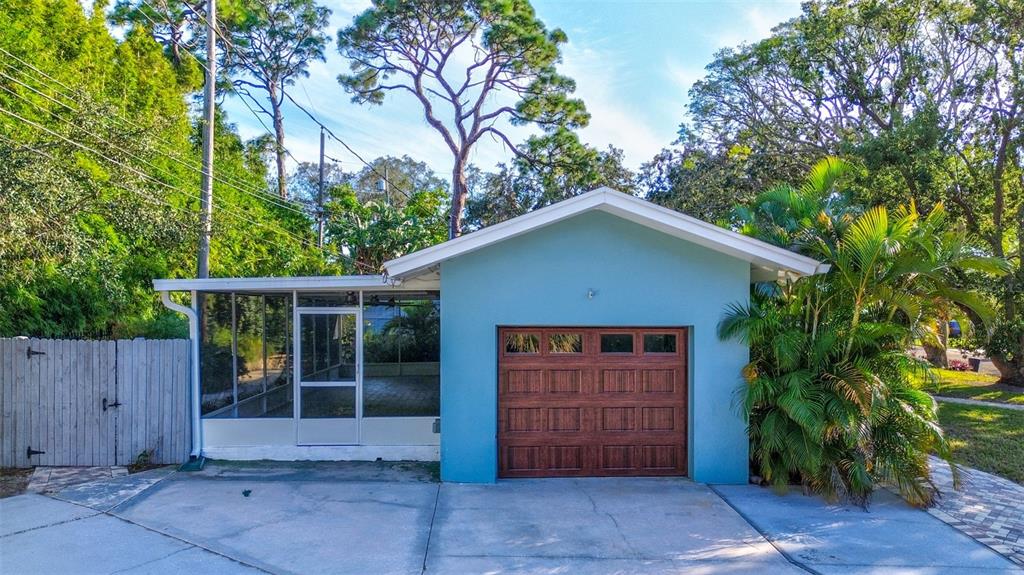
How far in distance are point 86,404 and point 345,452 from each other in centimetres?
335

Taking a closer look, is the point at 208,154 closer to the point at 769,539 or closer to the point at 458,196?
the point at 769,539

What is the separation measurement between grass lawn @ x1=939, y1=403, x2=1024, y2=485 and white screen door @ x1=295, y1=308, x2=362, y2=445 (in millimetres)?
8914

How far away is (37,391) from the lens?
7680mm

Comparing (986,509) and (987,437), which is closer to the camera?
(986,509)

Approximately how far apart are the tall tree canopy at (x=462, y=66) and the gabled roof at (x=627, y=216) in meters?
15.3

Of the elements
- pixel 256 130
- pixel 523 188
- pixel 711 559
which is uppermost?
pixel 256 130

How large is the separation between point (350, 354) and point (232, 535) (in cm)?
329

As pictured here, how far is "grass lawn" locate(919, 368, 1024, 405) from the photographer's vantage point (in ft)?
46.0

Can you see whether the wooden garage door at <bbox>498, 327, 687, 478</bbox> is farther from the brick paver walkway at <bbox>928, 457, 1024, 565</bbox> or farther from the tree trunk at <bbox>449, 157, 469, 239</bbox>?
the tree trunk at <bbox>449, 157, 469, 239</bbox>

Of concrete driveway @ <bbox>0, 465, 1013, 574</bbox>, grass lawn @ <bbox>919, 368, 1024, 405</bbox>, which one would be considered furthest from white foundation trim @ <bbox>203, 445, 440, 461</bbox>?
grass lawn @ <bbox>919, 368, 1024, 405</bbox>

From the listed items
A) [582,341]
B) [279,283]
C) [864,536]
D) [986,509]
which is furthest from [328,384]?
[986,509]

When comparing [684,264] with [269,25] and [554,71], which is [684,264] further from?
[269,25]

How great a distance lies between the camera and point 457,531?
226 inches

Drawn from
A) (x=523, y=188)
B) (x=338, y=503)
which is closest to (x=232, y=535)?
(x=338, y=503)
